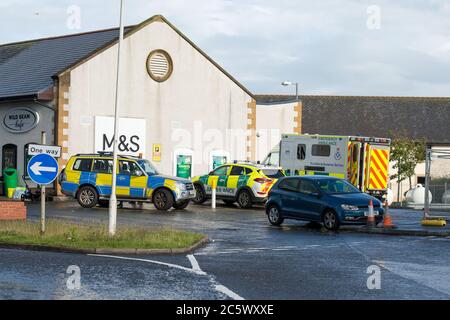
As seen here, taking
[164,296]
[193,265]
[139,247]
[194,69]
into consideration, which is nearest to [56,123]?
[194,69]

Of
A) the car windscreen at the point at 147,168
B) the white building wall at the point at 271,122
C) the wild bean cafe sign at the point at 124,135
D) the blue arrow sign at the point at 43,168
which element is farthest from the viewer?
the white building wall at the point at 271,122

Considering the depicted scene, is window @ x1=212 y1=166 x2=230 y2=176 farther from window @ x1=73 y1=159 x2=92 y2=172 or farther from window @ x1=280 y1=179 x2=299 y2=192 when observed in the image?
window @ x1=280 y1=179 x2=299 y2=192

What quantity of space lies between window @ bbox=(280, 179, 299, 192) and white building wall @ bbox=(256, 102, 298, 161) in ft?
68.5

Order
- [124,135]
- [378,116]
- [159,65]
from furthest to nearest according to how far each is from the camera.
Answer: [378,116] < [159,65] < [124,135]

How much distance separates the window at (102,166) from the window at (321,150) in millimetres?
8371

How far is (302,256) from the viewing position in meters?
16.2

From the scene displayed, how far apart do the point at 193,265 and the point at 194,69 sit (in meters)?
27.6

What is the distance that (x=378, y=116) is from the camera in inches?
3014

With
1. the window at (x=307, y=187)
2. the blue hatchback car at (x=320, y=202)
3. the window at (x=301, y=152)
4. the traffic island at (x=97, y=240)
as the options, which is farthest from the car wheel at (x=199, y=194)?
the traffic island at (x=97, y=240)

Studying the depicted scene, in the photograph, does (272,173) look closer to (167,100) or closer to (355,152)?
(355,152)

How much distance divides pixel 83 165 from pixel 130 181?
1852mm

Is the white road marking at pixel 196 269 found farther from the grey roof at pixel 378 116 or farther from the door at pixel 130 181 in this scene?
the grey roof at pixel 378 116

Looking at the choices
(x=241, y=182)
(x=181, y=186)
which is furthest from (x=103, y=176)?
(x=241, y=182)

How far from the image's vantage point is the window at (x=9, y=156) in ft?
126
